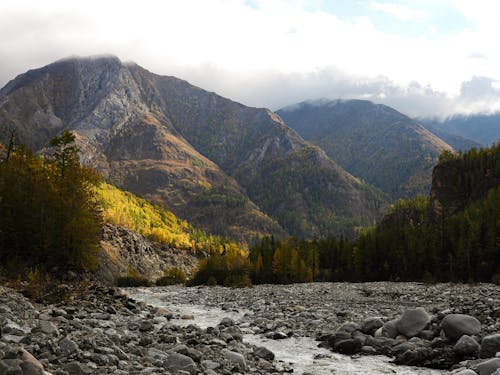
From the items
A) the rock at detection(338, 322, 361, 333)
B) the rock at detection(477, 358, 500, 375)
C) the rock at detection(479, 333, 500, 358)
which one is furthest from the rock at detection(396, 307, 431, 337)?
the rock at detection(477, 358, 500, 375)

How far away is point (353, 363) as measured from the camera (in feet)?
56.6

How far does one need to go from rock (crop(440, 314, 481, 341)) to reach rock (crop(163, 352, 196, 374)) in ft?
40.8

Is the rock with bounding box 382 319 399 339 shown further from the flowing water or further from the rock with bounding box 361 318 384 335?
the flowing water

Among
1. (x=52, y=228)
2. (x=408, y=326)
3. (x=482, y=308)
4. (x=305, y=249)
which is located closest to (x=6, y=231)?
(x=52, y=228)

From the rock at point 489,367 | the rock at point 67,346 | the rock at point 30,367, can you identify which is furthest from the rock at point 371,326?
the rock at point 30,367

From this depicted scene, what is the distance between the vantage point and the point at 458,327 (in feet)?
62.3

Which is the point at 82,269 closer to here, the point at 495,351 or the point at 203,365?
the point at 203,365

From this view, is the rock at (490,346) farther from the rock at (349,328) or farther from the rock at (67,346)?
the rock at (67,346)

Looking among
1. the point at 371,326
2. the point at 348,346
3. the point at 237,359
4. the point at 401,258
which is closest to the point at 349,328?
the point at 371,326

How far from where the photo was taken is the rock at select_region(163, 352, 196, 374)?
41.2ft

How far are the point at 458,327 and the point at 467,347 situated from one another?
2.08 m

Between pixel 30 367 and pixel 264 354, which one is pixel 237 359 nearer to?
pixel 264 354

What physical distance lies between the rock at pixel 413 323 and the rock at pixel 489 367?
6.87 m

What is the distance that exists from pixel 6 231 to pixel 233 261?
69696mm
